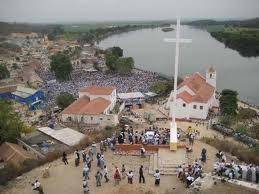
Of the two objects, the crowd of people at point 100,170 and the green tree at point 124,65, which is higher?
the crowd of people at point 100,170

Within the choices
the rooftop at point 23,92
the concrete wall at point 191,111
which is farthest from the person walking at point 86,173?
the rooftop at point 23,92

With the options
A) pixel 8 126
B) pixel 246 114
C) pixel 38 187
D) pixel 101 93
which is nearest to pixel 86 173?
pixel 38 187

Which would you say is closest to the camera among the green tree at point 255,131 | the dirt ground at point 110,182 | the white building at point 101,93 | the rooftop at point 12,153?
the dirt ground at point 110,182

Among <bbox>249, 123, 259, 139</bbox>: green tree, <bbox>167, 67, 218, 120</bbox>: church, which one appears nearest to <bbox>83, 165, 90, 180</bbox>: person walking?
<bbox>249, 123, 259, 139</bbox>: green tree

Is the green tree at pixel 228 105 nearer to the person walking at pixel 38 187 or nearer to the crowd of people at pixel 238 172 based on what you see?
the crowd of people at pixel 238 172

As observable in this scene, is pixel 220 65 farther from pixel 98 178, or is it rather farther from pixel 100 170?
pixel 98 178

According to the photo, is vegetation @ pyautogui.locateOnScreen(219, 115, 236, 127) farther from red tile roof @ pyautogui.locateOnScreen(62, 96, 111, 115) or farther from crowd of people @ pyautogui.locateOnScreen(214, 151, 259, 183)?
crowd of people @ pyautogui.locateOnScreen(214, 151, 259, 183)
